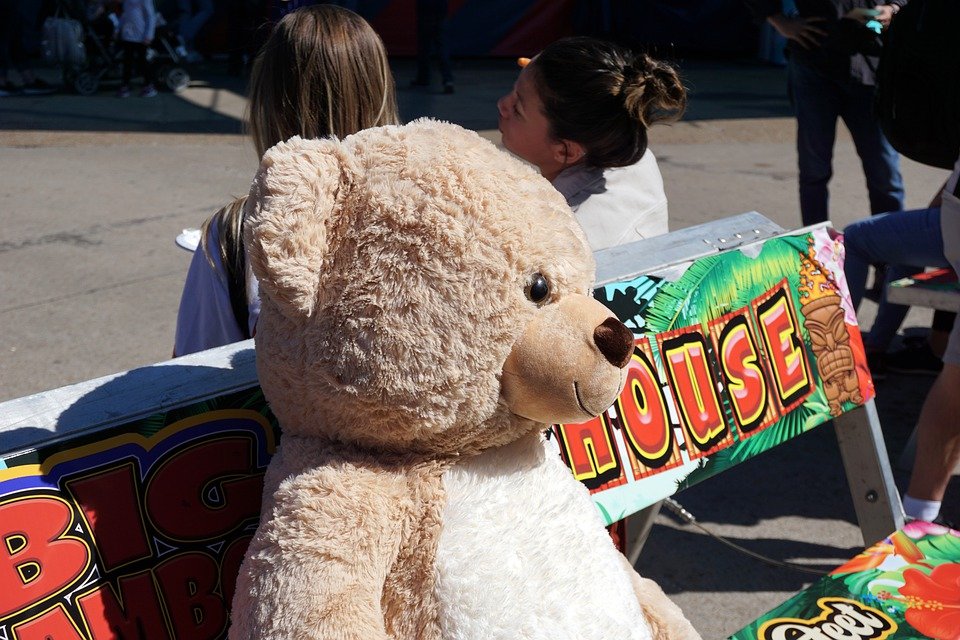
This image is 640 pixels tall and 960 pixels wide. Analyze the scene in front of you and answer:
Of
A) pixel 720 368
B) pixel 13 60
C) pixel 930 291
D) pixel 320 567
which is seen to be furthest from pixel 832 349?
pixel 13 60

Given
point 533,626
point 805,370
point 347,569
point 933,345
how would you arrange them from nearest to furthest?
point 347,569 → point 533,626 → point 805,370 → point 933,345

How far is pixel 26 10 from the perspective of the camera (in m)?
14.8

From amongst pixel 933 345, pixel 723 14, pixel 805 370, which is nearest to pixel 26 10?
pixel 723 14

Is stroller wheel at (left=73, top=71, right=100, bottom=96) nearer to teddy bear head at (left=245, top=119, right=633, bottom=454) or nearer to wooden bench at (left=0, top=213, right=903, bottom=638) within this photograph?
wooden bench at (left=0, top=213, right=903, bottom=638)

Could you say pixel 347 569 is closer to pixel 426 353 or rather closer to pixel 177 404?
pixel 426 353

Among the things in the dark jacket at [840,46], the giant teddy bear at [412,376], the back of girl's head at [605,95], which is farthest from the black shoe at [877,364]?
the giant teddy bear at [412,376]

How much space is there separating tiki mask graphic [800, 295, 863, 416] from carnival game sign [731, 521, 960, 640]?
1.29 ft

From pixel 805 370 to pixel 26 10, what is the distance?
15.2 meters

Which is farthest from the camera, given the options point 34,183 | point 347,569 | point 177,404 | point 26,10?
point 26,10

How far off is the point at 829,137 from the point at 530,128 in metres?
3.40

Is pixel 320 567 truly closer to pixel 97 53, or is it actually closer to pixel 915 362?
pixel 915 362

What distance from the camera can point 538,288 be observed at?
135 centimetres

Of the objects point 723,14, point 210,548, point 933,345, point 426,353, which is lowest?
point 723,14

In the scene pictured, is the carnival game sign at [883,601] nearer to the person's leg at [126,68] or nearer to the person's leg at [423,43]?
the person's leg at [423,43]
